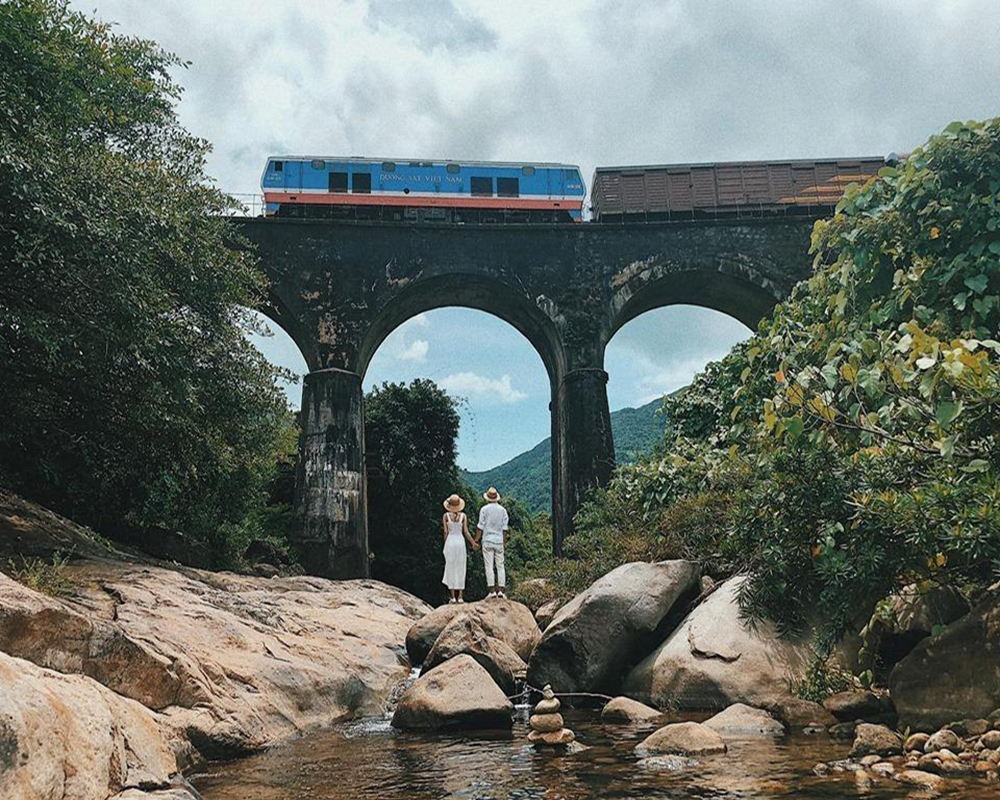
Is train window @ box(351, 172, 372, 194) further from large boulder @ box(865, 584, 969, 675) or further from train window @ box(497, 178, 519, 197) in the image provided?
large boulder @ box(865, 584, 969, 675)

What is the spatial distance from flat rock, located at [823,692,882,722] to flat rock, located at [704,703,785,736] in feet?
1.43

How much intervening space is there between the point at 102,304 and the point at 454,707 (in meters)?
6.10

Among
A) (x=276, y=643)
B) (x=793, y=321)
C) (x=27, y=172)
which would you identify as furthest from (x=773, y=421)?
(x=27, y=172)

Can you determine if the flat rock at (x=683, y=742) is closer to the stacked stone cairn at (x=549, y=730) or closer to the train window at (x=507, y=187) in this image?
the stacked stone cairn at (x=549, y=730)

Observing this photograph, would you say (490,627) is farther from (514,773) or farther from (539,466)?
(539,466)

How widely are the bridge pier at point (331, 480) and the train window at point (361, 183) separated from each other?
7258mm

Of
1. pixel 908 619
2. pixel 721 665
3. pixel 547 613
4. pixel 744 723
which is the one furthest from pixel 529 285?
pixel 744 723

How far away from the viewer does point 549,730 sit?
18.1 feet

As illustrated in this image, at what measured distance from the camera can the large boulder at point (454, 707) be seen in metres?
6.21

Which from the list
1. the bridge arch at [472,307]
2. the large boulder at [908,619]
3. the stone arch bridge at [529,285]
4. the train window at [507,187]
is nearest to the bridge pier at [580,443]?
the stone arch bridge at [529,285]

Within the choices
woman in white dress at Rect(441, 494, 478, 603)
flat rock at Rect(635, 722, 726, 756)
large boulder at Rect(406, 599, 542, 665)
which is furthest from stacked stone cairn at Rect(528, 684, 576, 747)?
woman in white dress at Rect(441, 494, 478, 603)

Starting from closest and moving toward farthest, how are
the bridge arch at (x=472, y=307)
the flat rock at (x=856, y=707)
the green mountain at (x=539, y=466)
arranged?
1. the flat rock at (x=856, y=707)
2. the bridge arch at (x=472, y=307)
3. the green mountain at (x=539, y=466)

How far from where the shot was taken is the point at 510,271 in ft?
65.2

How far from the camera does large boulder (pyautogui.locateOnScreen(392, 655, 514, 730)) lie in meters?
6.21
